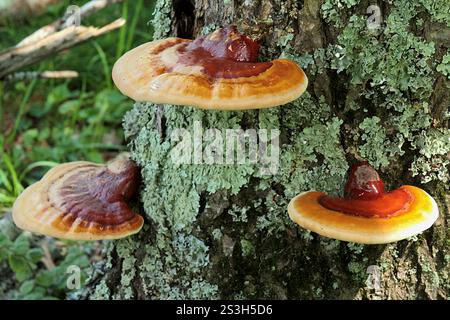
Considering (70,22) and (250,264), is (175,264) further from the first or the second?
(70,22)

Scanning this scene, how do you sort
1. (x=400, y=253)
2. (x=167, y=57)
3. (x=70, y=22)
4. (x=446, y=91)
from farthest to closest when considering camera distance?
1. (x=70, y=22)
2. (x=400, y=253)
3. (x=446, y=91)
4. (x=167, y=57)

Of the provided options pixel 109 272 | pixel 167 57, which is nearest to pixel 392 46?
pixel 167 57

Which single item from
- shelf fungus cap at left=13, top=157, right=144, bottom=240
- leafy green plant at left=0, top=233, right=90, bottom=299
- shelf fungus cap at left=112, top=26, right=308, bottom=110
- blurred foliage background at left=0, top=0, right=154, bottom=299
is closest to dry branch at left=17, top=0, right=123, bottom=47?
blurred foliage background at left=0, top=0, right=154, bottom=299

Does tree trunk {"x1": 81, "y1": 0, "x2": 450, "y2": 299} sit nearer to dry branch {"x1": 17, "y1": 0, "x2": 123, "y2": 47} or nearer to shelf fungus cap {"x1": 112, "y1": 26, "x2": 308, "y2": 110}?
shelf fungus cap {"x1": 112, "y1": 26, "x2": 308, "y2": 110}

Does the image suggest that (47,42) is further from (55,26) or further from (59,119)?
(59,119)

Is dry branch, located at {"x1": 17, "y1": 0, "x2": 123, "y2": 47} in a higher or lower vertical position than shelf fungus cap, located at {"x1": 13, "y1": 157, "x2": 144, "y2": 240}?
higher

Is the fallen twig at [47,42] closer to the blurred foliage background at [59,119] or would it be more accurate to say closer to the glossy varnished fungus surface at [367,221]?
the blurred foliage background at [59,119]
